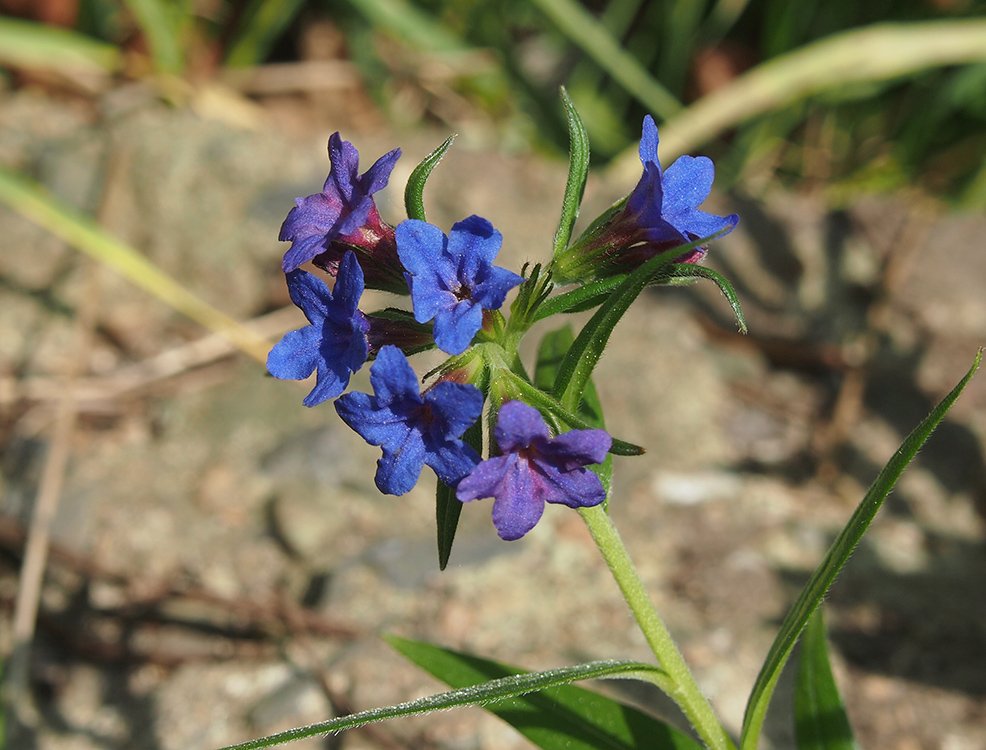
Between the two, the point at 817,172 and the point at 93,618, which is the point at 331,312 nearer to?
the point at 93,618

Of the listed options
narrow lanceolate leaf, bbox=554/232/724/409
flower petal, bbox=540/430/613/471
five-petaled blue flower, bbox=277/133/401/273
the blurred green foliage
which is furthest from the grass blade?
flower petal, bbox=540/430/613/471

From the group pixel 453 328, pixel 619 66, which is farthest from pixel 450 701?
pixel 619 66

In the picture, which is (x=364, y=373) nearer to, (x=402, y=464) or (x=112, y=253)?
(x=112, y=253)

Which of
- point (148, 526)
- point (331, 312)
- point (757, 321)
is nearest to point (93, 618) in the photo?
point (148, 526)

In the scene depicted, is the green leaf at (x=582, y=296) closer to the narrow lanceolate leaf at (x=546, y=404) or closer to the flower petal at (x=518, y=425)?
the narrow lanceolate leaf at (x=546, y=404)

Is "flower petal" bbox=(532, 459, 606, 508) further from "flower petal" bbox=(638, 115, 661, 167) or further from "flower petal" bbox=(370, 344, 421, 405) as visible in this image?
"flower petal" bbox=(638, 115, 661, 167)

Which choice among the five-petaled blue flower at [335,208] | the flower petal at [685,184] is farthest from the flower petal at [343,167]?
the flower petal at [685,184]

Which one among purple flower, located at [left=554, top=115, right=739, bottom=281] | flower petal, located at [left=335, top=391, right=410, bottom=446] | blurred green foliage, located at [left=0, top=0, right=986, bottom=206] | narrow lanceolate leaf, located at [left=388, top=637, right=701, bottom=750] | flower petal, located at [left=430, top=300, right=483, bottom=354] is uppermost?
blurred green foliage, located at [left=0, top=0, right=986, bottom=206]
